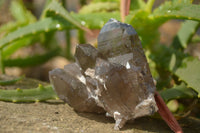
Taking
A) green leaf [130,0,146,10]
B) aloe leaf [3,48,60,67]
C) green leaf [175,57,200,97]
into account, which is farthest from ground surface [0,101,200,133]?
aloe leaf [3,48,60,67]

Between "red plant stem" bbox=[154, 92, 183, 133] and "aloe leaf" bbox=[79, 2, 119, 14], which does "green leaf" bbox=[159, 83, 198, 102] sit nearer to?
"red plant stem" bbox=[154, 92, 183, 133]

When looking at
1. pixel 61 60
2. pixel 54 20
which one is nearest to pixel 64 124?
pixel 54 20

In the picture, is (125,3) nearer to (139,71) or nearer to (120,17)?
(120,17)

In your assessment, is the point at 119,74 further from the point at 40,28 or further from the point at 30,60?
the point at 30,60

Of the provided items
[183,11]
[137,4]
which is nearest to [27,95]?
[183,11]

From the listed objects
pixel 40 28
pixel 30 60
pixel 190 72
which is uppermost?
pixel 40 28
